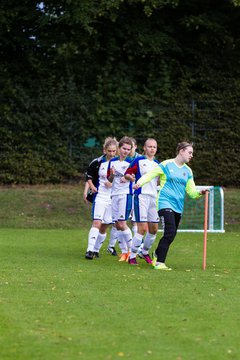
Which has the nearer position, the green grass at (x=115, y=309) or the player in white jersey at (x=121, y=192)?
the green grass at (x=115, y=309)

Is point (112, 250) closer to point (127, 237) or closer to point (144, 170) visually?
point (127, 237)

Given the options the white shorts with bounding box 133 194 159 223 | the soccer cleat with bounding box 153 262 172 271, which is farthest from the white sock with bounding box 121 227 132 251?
the soccer cleat with bounding box 153 262 172 271

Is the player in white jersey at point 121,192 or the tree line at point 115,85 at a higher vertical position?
the tree line at point 115,85

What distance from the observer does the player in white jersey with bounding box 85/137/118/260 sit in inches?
613

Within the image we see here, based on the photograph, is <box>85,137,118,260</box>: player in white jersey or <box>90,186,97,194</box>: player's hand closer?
<box>85,137,118,260</box>: player in white jersey

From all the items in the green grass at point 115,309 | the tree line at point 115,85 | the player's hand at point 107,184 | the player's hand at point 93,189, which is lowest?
the green grass at point 115,309

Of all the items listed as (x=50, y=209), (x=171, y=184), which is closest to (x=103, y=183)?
(x=171, y=184)

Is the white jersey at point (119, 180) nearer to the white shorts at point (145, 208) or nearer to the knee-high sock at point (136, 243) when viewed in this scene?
the white shorts at point (145, 208)

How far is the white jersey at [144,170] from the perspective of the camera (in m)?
14.9

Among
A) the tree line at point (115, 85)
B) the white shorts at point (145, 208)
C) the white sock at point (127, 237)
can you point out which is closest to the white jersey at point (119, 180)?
the white shorts at point (145, 208)

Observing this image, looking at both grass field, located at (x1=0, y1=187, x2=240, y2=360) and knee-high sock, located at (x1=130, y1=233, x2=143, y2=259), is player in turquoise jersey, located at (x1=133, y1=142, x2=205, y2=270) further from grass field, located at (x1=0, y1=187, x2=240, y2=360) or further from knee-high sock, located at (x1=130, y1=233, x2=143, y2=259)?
knee-high sock, located at (x1=130, y1=233, x2=143, y2=259)

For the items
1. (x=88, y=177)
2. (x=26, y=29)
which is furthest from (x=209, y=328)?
(x=26, y=29)

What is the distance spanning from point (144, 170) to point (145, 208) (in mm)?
612

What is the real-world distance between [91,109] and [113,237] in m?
12.2
